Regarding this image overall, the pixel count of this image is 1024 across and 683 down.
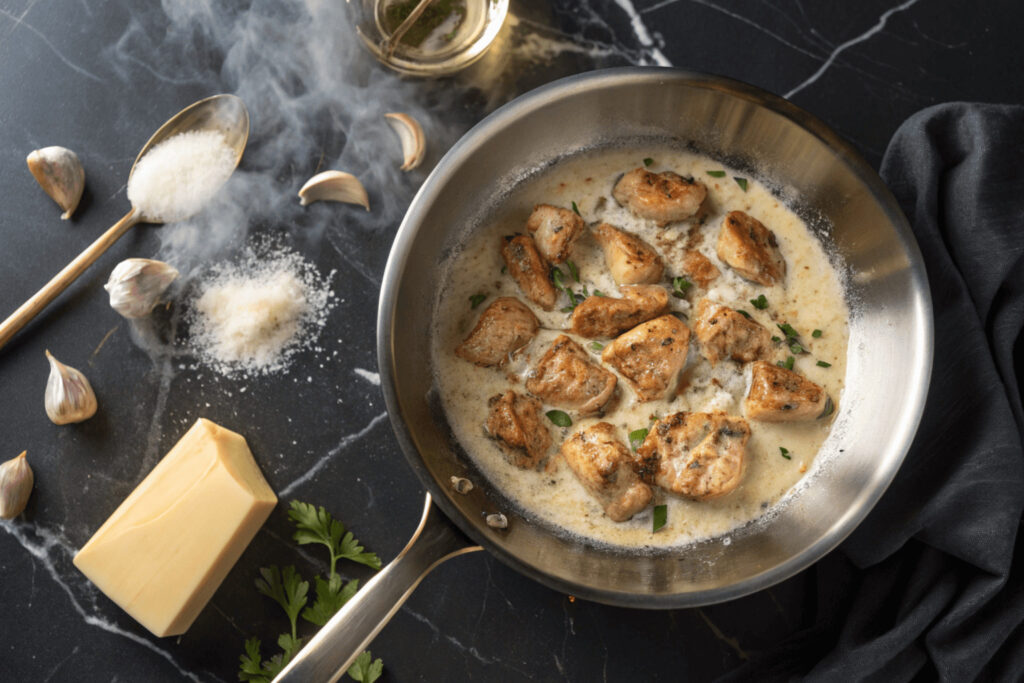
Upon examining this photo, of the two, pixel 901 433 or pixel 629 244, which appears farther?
pixel 629 244

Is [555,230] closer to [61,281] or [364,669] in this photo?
[364,669]

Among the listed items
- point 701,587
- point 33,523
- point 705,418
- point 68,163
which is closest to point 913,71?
point 705,418

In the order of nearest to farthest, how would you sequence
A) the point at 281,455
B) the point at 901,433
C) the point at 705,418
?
the point at 901,433, the point at 705,418, the point at 281,455

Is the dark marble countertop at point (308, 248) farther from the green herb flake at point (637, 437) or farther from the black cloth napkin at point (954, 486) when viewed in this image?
the green herb flake at point (637, 437)

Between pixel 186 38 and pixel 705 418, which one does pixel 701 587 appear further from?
pixel 186 38

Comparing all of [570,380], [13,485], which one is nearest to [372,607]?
[570,380]

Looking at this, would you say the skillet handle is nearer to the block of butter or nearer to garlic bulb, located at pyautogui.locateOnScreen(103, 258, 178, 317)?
the block of butter

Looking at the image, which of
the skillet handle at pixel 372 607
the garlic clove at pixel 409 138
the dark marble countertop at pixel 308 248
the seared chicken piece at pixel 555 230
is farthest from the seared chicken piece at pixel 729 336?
the garlic clove at pixel 409 138

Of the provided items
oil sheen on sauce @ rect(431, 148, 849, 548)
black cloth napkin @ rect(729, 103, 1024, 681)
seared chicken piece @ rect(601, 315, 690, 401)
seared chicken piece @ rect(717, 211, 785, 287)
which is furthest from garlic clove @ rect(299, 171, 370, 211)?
black cloth napkin @ rect(729, 103, 1024, 681)
